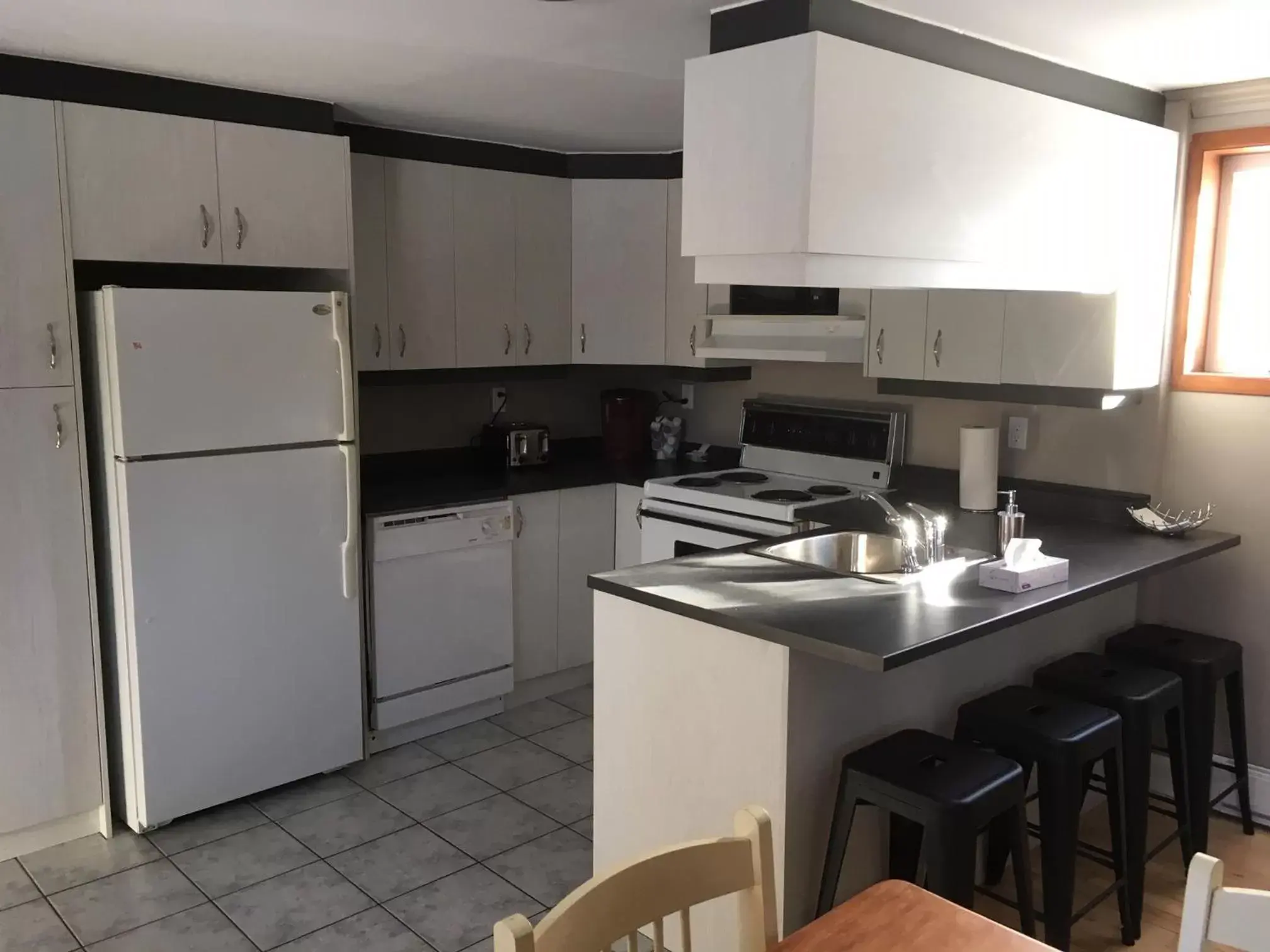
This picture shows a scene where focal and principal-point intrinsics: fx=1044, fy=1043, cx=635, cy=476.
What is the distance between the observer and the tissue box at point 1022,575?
2.51 metres

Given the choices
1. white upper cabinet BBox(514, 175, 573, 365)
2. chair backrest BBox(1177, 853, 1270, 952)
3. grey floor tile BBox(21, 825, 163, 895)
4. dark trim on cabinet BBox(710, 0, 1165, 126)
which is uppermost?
dark trim on cabinet BBox(710, 0, 1165, 126)

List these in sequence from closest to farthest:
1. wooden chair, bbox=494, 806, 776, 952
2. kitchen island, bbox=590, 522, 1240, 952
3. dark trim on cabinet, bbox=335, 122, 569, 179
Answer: wooden chair, bbox=494, 806, 776, 952, kitchen island, bbox=590, 522, 1240, 952, dark trim on cabinet, bbox=335, 122, 569, 179

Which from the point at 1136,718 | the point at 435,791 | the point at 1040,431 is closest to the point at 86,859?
the point at 435,791

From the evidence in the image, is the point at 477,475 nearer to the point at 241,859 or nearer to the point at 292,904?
the point at 241,859

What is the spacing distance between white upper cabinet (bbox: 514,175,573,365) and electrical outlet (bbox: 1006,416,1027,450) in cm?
186

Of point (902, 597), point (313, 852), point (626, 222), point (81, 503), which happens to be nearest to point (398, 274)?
point (626, 222)

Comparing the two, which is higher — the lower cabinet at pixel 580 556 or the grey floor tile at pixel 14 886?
the lower cabinet at pixel 580 556

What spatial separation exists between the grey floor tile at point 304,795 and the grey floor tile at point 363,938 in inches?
27.5

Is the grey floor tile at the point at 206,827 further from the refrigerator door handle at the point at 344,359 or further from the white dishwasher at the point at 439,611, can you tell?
the refrigerator door handle at the point at 344,359

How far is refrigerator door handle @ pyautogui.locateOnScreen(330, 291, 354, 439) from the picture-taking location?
3.30m

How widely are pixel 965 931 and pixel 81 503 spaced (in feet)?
8.64

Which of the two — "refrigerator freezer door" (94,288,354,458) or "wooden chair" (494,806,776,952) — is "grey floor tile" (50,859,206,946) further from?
"wooden chair" (494,806,776,952)

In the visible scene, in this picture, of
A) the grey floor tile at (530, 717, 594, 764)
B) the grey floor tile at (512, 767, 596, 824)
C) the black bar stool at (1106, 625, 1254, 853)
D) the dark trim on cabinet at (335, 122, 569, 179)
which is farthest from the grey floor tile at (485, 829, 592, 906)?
the dark trim on cabinet at (335, 122, 569, 179)

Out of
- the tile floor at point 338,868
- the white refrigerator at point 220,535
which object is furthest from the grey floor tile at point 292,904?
the white refrigerator at point 220,535
